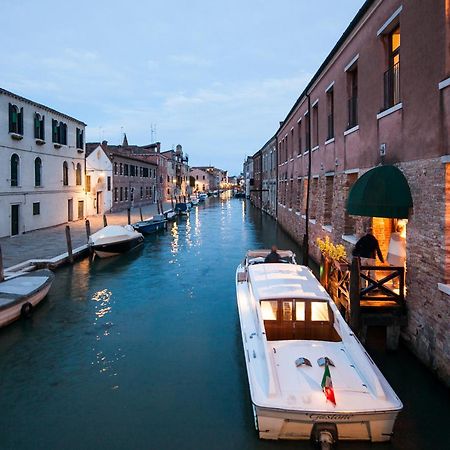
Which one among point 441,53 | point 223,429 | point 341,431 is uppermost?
point 441,53

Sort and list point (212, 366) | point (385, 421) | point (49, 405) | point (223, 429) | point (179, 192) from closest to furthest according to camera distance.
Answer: point (385, 421)
point (223, 429)
point (49, 405)
point (212, 366)
point (179, 192)

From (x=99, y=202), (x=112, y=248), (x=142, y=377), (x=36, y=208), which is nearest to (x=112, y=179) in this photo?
(x=99, y=202)

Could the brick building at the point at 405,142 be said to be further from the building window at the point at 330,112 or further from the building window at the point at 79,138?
the building window at the point at 79,138

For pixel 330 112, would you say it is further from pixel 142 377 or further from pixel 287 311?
pixel 142 377

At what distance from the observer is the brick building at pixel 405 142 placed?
26.4ft

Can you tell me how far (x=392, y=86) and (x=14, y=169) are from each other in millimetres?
22945

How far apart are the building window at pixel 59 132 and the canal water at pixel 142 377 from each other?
18.2 metres

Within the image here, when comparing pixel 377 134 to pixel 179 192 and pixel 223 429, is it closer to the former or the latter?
pixel 223 429

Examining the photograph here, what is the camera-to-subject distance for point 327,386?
6094 mm

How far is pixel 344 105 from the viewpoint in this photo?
15.4 m

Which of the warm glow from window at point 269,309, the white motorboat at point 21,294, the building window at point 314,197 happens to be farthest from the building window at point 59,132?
the warm glow from window at point 269,309

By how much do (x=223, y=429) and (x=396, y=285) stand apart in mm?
6566

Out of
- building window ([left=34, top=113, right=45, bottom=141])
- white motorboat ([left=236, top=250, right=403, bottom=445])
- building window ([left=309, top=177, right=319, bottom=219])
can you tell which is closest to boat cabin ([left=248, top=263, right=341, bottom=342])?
white motorboat ([left=236, top=250, right=403, bottom=445])

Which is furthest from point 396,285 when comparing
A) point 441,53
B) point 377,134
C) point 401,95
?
point 441,53
